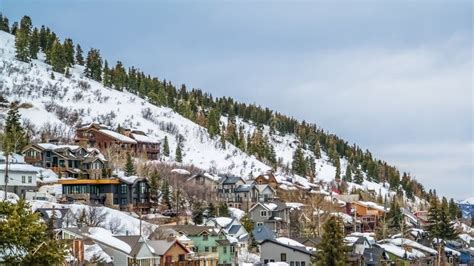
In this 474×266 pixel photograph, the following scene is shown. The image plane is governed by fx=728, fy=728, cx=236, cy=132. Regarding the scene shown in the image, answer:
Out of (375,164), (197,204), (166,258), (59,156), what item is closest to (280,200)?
(197,204)

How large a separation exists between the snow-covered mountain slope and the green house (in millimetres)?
44206

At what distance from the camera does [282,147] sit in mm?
149750

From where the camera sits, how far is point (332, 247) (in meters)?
45.2

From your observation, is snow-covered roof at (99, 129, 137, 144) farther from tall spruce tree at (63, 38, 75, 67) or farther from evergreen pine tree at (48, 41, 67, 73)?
tall spruce tree at (63, 38, 75, 67)

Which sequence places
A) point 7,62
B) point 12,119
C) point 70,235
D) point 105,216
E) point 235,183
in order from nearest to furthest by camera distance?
point 70,235 → point 105,216 → point 12,119 → point 235,183 → point 7,62

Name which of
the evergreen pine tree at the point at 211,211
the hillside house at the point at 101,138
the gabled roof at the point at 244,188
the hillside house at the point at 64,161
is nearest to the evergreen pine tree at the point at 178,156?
the hillside house at the point at 101,138

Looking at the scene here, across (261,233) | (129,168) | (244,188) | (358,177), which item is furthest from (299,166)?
(261,233)

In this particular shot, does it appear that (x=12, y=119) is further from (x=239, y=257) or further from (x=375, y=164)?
(x=375, y=164)

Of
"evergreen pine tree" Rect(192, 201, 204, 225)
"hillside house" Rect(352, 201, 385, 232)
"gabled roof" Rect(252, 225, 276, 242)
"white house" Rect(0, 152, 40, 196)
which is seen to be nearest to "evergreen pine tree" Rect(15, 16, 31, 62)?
"white house" Rect(0, 152, 40, 196)

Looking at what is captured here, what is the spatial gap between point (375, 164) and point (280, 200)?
70.2 m

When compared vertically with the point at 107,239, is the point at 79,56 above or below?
above

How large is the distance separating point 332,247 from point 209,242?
1556 cm

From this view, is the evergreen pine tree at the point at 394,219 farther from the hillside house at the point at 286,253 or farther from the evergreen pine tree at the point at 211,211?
the hillside house at the point at 286,253

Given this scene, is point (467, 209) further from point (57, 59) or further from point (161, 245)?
point (161, 245)
